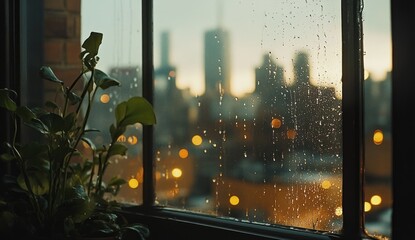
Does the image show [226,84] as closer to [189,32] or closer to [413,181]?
[189,32]

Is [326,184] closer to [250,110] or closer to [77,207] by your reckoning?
[250,110]

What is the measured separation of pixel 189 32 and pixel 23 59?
24.0 inches

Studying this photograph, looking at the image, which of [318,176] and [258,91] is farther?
[258,91]

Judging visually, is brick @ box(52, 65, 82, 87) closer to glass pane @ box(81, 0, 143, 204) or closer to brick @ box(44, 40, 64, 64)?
brick @ box(44, 40, 64, 64)

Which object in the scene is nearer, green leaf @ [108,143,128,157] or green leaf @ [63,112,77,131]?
green leaf @ [63,112,77,131]

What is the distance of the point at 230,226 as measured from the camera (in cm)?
139

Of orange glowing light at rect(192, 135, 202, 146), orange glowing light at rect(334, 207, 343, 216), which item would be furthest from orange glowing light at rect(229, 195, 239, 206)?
orange glowing light at rect(334, 207, 343, 216)

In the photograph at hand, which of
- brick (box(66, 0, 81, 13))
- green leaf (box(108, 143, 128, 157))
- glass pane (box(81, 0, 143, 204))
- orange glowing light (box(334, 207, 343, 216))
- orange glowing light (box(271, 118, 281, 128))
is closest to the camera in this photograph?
orange glowing light (box(334, 207, 343, 216))

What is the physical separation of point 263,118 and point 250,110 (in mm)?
44

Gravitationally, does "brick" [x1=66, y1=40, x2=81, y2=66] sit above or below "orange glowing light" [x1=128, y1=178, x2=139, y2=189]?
above

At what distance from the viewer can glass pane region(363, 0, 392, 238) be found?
44.6 inches

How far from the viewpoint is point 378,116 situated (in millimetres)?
1147

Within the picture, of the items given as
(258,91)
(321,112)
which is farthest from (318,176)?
(258,91)

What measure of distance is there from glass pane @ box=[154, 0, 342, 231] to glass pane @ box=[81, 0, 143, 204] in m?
0.10
